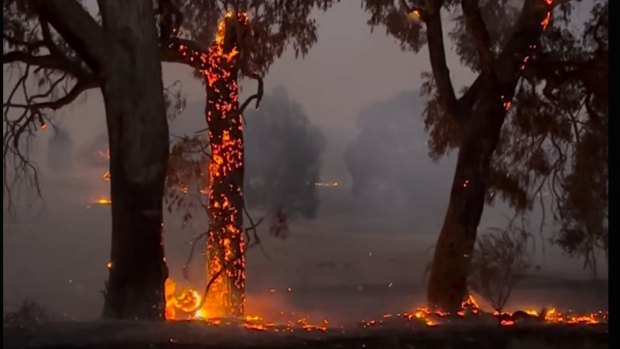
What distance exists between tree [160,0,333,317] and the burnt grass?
6.17 meters

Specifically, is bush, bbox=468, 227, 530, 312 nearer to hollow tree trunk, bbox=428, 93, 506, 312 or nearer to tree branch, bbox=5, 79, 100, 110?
hollow tree trunk, bbox=428, 93, 506, 312

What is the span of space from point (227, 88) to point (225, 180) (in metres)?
1.26

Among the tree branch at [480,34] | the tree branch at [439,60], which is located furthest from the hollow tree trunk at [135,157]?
the tree branch at [439,60]

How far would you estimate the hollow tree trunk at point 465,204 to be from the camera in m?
14.2

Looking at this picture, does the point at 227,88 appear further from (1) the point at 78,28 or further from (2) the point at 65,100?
(1) the point at 78,28

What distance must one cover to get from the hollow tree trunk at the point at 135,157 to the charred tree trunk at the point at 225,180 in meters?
4.41

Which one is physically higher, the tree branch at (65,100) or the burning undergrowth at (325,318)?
the tree branch at (65,100)

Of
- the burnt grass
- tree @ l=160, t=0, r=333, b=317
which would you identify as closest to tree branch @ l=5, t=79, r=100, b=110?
tree @ l=160, t=0, r=333, b=317

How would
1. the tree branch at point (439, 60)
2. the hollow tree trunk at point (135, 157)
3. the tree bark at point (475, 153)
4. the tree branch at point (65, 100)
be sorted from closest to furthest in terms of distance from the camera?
the hollow tree trunk at point (135, 157)
the tree branch at point (65, 100)
the tree bark at point (475, 153)
the tree branch at point (439, 60)

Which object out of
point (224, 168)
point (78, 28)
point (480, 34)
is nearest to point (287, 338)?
point (78, 28)

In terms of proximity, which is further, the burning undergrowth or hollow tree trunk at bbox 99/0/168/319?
the burning undergrowth

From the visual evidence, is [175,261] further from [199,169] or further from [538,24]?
[538,24]

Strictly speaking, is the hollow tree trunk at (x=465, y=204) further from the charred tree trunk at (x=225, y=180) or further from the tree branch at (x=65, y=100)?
the tree branch at (x=65, y=100)

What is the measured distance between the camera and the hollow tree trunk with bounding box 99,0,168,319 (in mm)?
9109
